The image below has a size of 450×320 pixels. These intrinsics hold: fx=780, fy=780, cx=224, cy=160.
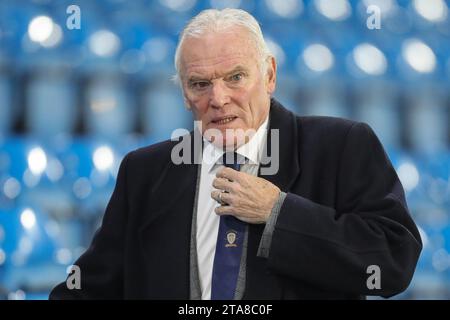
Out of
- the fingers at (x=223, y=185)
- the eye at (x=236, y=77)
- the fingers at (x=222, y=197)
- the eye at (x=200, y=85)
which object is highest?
the eye at (x=236, y=77)

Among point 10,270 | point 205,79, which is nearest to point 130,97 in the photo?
point 10,270

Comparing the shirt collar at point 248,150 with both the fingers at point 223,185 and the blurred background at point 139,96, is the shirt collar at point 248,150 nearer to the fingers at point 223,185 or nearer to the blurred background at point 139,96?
the fingers at point 223,185

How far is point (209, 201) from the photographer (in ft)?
3.20

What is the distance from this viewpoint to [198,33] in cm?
94

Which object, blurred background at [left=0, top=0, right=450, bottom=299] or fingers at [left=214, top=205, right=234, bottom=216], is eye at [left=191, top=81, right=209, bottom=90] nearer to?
fingers at [left=214, top=205, right=234, bottom=216]

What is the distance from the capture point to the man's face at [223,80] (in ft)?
3.10

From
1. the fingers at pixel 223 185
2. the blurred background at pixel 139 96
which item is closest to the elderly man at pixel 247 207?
the fingers at pixel 223 185

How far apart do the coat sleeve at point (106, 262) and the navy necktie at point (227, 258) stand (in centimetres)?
16

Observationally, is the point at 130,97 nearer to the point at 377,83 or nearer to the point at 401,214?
the point at 377,83

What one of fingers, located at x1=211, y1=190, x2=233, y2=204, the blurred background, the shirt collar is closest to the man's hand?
fingers, located at x1=211, y1=190, x2=233, y2=204

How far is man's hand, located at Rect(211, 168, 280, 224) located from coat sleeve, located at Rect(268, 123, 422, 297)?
2cm

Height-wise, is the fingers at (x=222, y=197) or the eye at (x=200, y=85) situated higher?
the eye at (x=200, y=85)

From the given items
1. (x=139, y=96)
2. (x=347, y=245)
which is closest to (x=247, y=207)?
(x=347, y=245)
